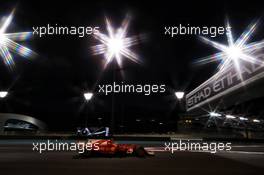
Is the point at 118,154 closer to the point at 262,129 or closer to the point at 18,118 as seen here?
the point at 262,129

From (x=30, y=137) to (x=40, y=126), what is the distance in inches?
933

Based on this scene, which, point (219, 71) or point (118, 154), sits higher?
point (219, 71)

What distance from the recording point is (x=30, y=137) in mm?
33906

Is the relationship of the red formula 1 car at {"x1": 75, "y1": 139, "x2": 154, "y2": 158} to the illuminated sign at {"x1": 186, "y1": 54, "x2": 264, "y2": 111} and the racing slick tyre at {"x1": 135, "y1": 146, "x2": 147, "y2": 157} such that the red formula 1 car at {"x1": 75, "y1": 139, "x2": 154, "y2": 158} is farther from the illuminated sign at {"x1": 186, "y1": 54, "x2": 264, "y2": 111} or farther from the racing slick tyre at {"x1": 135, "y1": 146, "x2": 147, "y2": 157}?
the illuminated sign at {"x1": 186, "y1": 54, "x2": 264, "y2": 111}

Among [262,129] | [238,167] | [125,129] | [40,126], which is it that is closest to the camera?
[238,167]

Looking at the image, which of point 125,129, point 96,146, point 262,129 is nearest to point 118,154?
point 96,146

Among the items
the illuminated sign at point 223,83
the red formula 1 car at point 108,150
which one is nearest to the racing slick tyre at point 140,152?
the red formula 1 car at point 108,150

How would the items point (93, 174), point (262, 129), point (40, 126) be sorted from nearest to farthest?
point (93, 174), point (262, 129), point (40, 126)

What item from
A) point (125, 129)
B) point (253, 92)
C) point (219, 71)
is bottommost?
point (125, 129)

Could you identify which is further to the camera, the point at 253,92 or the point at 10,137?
the point at 10,137
